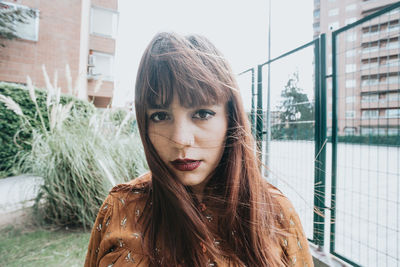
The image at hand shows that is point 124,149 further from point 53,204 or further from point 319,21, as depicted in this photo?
point 319,21

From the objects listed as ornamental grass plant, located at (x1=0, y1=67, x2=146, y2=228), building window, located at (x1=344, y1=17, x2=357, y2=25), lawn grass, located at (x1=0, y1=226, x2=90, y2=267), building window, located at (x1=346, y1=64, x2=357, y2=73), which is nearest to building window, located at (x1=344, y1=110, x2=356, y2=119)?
building window, located at (x1=346, y1=64, x2=357, y2=73)

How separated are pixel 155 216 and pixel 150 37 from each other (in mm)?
466

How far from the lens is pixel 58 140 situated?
1982mm

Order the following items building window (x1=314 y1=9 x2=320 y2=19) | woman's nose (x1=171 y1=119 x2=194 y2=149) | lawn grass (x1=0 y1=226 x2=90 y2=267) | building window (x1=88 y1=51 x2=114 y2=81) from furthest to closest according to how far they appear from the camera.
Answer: building window (x1=88 y1=51 x2=114 y2=81)
lawn grass (x1=0 y1=226 x2=90 y2=267)
building window (x1=314 y1=9 x2=320 y2=19)
woman's nose (x1=171 y1=119 x2=194 y2=149)

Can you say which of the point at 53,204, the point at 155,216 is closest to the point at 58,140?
the point at 53,204

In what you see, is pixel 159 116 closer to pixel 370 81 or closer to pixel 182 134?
pixel 182 134

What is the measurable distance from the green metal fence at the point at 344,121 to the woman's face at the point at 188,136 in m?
0.50

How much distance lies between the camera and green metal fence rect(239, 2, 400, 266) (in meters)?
1.10

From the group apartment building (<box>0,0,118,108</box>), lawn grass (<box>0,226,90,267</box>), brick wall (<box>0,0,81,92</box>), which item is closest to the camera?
lawn grass (<box>0,226,90,267</box>)

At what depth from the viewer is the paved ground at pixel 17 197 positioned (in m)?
1.88

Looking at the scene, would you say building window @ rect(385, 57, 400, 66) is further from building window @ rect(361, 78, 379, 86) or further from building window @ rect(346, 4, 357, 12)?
building window @ rect(346, 4, 357, 12)

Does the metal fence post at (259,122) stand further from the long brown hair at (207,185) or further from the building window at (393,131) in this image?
the building window at (393,131)

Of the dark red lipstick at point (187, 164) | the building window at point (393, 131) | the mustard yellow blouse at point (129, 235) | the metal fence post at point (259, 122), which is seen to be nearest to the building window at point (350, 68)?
the building window at point (393, 131)

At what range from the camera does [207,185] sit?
24.9 inches
